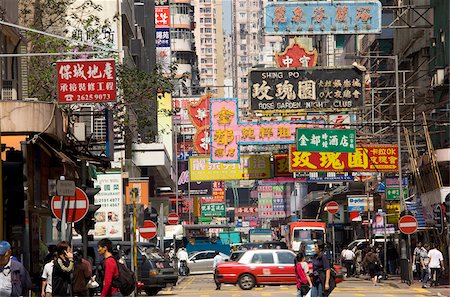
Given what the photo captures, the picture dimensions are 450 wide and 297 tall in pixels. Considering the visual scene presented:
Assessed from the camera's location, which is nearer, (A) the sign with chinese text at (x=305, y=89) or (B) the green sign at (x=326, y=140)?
(A) the sign with chinese text at (x=305, y=89)

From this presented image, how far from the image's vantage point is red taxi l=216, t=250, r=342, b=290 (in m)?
42.3

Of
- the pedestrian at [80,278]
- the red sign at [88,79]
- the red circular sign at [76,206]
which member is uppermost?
the red sign at [88,79]

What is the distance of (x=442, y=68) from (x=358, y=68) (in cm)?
733

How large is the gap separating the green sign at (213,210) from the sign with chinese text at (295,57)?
80179 millimetres

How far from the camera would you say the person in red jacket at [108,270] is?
63.3 feet

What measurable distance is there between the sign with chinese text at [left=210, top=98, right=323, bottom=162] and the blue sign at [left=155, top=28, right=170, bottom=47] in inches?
2527

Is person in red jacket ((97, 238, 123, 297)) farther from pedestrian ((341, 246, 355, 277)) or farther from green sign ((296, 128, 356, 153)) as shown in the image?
pedestrian ((341, 246, 355, 277))

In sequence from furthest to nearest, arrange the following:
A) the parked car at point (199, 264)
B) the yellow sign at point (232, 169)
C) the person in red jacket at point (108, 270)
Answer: the parked car at point (199, 264)
the yellow sign at point (232, 169)
the person in red jacket at point (108, 270)

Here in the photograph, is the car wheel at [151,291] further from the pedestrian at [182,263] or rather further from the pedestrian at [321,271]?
the pedestrian at [182,263]

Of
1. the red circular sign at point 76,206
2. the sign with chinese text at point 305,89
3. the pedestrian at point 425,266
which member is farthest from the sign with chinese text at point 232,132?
the red circular sign at point 76,206

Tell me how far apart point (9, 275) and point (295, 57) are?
3201cm

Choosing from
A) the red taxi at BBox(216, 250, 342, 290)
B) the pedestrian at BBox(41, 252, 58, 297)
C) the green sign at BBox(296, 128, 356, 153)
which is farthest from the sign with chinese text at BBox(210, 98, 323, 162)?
the pedestrian at BBox(41, 252, 58, 297)

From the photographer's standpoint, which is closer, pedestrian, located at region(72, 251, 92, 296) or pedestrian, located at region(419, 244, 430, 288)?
pedestrian, located at region(72, 251, 92, 296)

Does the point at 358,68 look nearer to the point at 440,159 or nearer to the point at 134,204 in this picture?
the point at 440,159
